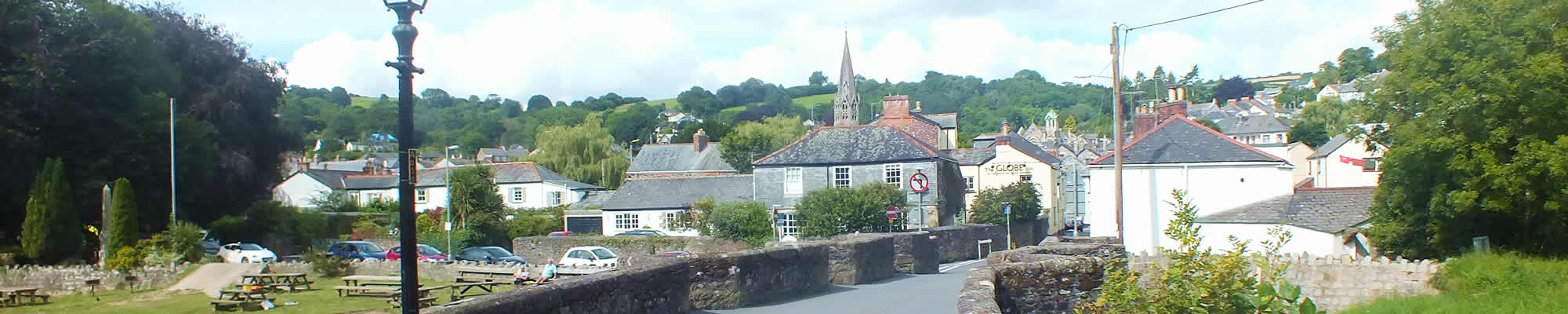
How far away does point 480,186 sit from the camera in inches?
1989

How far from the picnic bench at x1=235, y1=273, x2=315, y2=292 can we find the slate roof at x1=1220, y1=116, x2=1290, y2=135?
8130 cm

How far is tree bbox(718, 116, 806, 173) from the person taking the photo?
8144 centimetres

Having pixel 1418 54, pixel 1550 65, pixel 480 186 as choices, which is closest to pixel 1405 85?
pixel 1418 54

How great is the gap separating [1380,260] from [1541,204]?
3.47m

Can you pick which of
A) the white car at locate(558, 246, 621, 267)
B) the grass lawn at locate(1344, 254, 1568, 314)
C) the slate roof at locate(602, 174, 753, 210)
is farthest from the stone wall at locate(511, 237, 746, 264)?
the grass lawn at locate(1344, 254, 1568, 314)

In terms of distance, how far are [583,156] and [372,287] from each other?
63.4 m

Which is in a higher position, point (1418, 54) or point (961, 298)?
point (1418, 54)

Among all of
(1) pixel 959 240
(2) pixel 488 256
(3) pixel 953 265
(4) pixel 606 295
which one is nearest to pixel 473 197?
(2) pixel 488 256

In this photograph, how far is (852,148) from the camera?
47.4 m

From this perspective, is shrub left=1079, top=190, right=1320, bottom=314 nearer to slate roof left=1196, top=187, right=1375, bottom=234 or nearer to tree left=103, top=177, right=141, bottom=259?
slate roof left=1196, top=187, right=1375, bottom=234

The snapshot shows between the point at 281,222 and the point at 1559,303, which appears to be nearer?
the point at 1559,303

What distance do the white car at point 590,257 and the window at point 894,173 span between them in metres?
13.7

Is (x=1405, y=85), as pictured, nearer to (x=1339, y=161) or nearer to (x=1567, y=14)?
(x=1567, y=14)

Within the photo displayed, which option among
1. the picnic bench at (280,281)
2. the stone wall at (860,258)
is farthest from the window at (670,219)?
the stone wall at (860,258)
